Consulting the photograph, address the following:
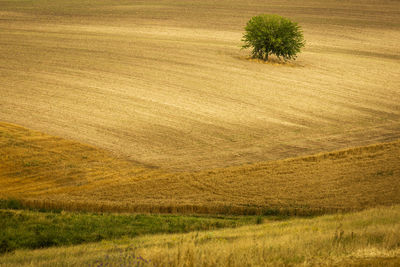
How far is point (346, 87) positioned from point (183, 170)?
82.9 feet

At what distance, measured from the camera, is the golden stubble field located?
2691 centimetres

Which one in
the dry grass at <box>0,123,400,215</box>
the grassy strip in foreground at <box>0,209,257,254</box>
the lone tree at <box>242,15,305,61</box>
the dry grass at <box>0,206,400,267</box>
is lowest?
the dry grass at <box>0,123,400,215</box>

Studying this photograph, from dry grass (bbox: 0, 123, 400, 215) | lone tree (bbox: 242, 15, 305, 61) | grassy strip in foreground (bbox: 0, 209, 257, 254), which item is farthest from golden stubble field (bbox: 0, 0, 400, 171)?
grassy strip in foreground (bbox: 0, 209, 257, 254)

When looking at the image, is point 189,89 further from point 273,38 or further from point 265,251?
point 265,251

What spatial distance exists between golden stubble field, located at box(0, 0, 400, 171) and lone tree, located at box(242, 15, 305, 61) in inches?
73.9

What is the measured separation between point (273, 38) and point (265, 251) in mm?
45297

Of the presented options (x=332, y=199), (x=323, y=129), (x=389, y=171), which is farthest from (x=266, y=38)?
(x=332, y=199)

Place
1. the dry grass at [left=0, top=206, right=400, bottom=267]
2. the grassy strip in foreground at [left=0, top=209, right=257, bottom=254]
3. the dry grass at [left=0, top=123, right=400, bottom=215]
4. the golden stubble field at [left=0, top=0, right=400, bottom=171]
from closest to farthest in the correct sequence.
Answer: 1. the dry grass at [left=0, top=206, right=400, bottom=267]
2. the grassy strip in foreground at [left=0, top=209, right=257, bottom=254]
3. the dry grass at [left=0, top=123, right=400, bottom=215]
4. the golden stubble field at [left=0, top=0, right=400, bottom=171]

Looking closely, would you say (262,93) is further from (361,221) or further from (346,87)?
(361,221)

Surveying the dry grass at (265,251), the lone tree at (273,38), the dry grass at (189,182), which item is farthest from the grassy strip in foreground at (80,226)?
the lone tree at (273,38)

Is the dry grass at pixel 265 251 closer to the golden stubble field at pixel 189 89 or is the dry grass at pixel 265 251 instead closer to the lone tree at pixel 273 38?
the golden stubble field at pixel 189 89

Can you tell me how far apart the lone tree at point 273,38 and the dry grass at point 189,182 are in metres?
29.1

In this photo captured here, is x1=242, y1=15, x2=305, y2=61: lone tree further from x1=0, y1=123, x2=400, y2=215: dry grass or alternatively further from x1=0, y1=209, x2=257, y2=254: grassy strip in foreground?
x1=0, y1=209, x2=257, y2=254: grassy strip in foreground

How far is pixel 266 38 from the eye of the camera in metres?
52.5
